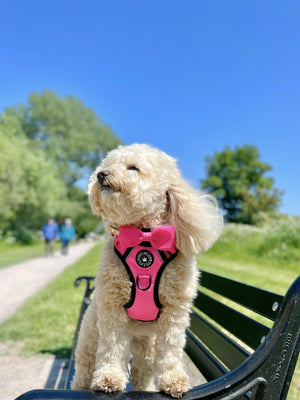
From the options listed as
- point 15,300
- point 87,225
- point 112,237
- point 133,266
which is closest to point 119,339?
point 133,266

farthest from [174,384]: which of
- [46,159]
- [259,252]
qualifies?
[46,159]

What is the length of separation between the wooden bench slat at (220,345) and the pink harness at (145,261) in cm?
47

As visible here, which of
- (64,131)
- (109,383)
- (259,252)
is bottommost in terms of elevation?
(109,383)

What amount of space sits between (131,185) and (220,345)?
1.15 meters

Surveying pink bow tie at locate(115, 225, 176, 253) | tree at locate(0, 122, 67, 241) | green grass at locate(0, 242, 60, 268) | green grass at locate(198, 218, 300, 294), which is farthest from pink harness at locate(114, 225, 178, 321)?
tree at locate(0, 122, 67, 241)

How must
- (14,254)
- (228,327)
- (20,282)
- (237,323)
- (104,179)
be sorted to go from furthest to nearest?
(14,254) < (20,282) < (228,327) < (237,323) < (104,179)

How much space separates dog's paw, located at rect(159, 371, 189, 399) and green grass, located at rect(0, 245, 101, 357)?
3.89 m

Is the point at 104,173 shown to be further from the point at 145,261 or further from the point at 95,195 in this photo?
the point at 145,261

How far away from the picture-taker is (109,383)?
5.17 ft

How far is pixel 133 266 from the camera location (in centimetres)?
187

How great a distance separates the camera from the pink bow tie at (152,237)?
1.82m

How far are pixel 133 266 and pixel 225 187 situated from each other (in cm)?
5162

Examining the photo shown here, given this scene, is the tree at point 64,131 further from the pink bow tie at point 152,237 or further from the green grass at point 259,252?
the pink bow tie at point 152,237

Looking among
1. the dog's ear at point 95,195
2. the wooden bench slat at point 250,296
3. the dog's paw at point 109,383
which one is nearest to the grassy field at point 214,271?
the wooden bench slat at point 250,296
